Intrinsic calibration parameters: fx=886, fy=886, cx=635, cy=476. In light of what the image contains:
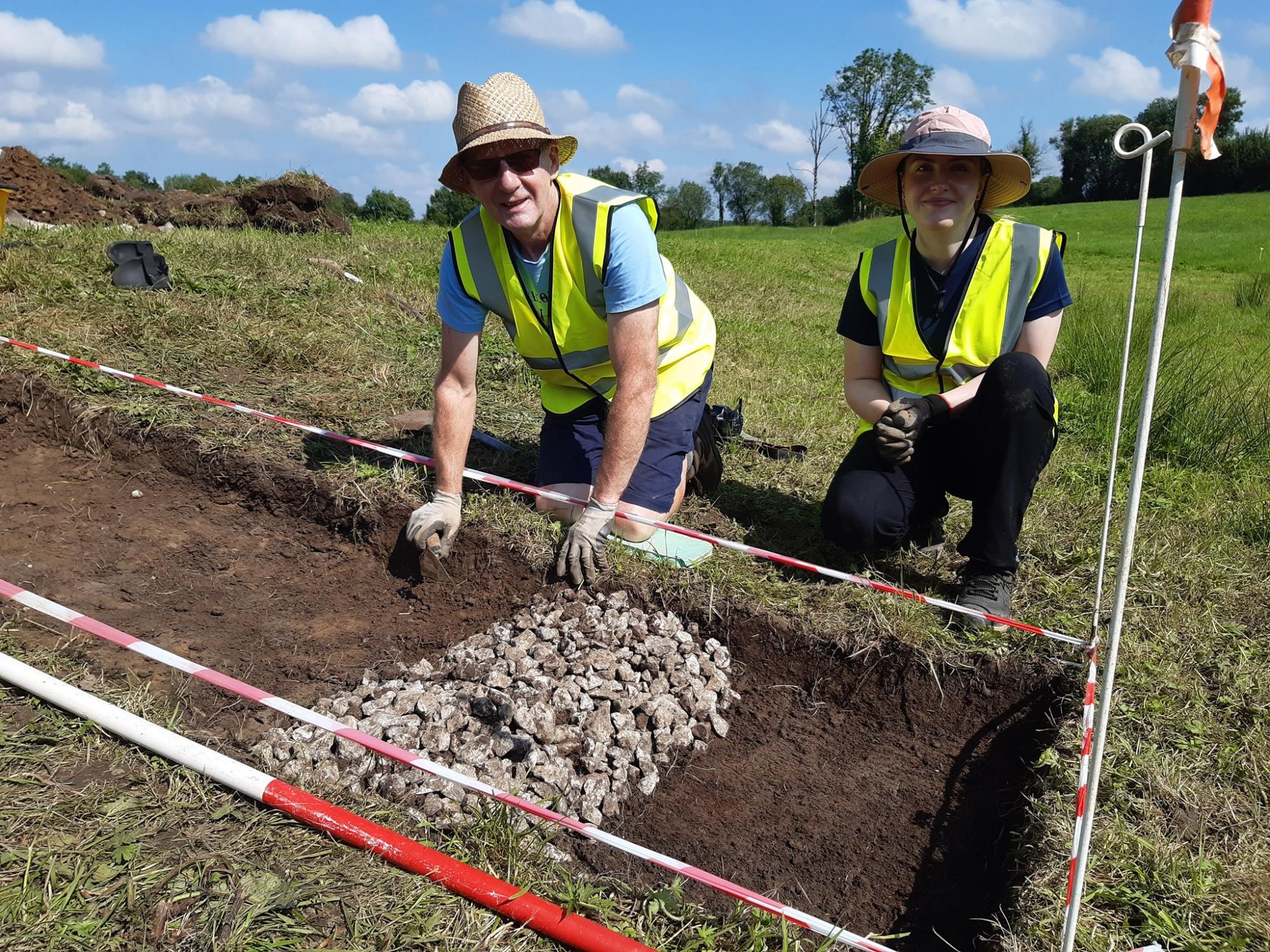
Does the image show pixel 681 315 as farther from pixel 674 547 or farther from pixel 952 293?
pixel 952 293

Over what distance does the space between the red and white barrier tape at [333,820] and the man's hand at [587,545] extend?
1.18 meters

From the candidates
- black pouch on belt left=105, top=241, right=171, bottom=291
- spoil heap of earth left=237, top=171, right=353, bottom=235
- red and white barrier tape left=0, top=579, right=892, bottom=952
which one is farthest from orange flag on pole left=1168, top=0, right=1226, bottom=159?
spoil heap of earth left=237, top=171, right=353, bottom=235

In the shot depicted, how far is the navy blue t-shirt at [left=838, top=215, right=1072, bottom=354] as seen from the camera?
9.78ft

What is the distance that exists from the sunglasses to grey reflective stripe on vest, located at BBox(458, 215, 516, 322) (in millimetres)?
333

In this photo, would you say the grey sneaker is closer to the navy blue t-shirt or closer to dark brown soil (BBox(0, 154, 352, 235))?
the navy blue t-shirt

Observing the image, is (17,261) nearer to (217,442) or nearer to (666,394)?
(217,442)

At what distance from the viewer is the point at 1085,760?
222 cm

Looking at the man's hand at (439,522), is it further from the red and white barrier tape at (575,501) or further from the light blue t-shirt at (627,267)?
the light blue t-shirt at (627,267)

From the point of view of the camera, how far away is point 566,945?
1.87 meters

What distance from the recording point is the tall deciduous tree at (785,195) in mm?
73125

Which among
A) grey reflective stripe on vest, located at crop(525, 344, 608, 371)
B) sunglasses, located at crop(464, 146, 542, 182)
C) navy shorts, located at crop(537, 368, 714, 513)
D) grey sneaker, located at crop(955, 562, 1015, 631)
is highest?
sunglasses, located at crop(464, 146, 542, 182)

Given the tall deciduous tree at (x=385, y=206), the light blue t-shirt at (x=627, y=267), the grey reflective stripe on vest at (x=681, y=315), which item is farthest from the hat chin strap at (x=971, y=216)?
the tall deciduous tree at (x=385, y=206)

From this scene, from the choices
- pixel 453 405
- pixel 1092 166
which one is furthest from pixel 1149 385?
pixel 1092 166

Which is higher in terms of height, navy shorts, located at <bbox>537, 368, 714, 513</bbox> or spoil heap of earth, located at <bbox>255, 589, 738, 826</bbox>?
navy shorts, located at <bbox>537, 368, 714, 513</bbox>
